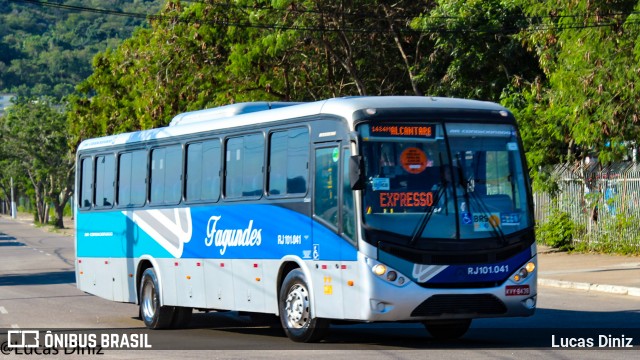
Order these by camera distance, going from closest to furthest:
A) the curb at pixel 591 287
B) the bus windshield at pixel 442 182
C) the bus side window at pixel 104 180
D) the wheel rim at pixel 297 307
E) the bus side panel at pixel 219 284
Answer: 1. the bus windshield at pixel 442 182
2. the wheel rim at pixel 297 307
3. the bus side panel at pixel 219 284
4. the bus side window at pixel 104 180
5. the curb at pixel 591 287

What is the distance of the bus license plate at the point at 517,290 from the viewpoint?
1407 centimetres

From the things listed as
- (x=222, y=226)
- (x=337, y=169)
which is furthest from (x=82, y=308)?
(x=337, y=169)

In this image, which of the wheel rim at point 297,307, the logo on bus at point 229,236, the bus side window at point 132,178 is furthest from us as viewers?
the bus side window at point 132,178

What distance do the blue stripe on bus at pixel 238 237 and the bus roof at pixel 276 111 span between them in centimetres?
116

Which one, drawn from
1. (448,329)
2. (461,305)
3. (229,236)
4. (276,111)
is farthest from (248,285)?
(461,305)

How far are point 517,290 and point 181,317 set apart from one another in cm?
635

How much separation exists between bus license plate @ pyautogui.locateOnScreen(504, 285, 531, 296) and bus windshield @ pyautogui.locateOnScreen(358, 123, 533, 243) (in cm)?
57

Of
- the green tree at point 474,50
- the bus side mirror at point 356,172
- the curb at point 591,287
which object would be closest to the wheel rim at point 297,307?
the bus side mirror at point 356,172

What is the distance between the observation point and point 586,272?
2727 centimetres

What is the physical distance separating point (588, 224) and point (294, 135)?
20169mm

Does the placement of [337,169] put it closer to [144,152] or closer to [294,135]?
[294,135]

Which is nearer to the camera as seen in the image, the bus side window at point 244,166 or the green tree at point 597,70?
the bus side window at point 244,166

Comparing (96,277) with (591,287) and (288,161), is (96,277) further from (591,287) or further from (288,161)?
(591,287)

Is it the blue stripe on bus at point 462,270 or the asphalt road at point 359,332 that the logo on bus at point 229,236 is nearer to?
the asphalt road at point 359,332
